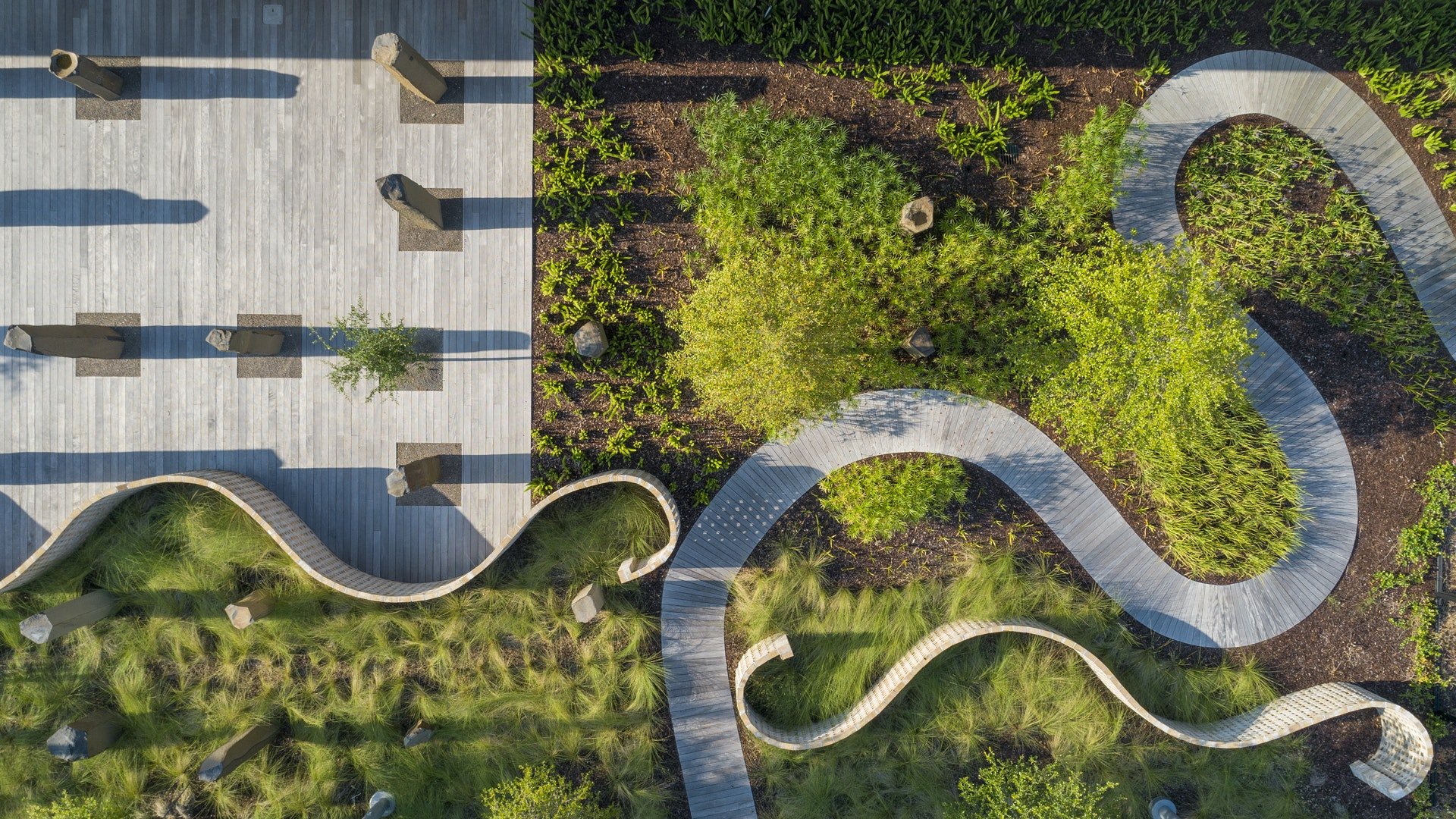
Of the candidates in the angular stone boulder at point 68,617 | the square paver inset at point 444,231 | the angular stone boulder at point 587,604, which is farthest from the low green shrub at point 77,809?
the square paver inset at point 444,231

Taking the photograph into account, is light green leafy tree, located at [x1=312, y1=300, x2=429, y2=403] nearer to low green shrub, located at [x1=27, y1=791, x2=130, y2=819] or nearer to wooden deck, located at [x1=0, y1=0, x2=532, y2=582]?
wooden deck, located at [x1=0, y1=0, x2=532, y2=582]

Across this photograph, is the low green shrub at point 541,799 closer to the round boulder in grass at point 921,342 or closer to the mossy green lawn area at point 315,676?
the mossy green lawn area at point 315,676

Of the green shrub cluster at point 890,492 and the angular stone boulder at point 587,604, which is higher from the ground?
the green shrub cluster at point 890,492

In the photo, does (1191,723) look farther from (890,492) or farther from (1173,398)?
(890,492)

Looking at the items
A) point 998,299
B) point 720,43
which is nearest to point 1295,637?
point 998,299

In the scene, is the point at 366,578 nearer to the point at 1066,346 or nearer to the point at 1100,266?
the point at 1066,346
